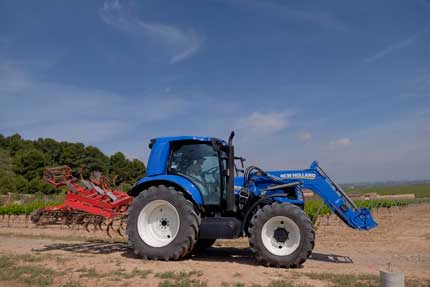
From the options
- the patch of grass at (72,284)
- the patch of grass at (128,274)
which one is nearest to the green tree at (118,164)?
the patch of grass at (128,274)

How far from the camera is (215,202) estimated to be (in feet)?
24.8

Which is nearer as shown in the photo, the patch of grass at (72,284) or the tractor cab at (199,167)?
the patch of grass at (72,284)

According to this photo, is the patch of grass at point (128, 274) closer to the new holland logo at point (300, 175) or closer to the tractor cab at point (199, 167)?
the tractor cab at point (199, 167)

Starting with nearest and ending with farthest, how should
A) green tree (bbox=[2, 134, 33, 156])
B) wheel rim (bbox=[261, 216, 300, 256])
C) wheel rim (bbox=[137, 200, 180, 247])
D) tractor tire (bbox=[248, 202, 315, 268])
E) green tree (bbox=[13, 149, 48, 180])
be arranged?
tractor tire (bbox=[248, 202, 315, 268]), wheel rim (bbox=[261, 216, 300, 256]), wheel rim (bbox=[137, 200, 180, 247]), green tree (bbox=[13, 149, 48, 180]), green tree (bbox=[2, 134, 33, 156])

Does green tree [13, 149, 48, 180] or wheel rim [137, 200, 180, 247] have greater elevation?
green tree [13, 149, 48, 180]

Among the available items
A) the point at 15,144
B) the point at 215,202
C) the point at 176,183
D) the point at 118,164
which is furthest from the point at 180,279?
the point at 15,144

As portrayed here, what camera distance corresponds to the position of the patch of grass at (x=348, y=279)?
18.2 feet

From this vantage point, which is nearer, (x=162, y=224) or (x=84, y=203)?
(x=162, y=224)

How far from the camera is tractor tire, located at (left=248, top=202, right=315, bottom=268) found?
6.83m

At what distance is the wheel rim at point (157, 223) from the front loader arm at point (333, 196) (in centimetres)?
235

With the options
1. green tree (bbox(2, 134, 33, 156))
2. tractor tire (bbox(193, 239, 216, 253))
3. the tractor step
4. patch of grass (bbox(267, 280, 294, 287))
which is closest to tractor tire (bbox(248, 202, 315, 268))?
the tractor step

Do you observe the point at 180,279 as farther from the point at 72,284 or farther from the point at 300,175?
the point at 300,175

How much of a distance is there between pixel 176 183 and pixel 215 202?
83 centimetres

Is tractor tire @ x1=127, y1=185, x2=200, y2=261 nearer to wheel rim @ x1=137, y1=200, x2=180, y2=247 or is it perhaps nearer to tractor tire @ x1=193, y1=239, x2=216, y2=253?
wheel rim @ x1=137, y1=200, x2=180, y2=247
